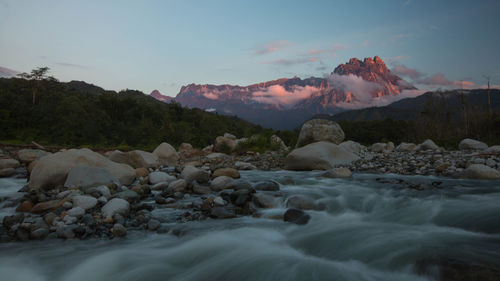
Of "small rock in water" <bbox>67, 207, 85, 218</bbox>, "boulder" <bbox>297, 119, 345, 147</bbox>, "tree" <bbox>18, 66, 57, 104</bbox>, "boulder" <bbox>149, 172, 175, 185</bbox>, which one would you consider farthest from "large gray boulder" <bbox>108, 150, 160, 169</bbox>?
"tree" <bbox>18, 66, 57, 104</bbox>

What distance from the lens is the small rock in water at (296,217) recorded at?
14.6ft

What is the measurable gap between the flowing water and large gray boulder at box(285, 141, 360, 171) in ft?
13.9

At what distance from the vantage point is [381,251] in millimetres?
3430

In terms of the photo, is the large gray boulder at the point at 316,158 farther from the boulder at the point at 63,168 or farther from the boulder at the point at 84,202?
the boulder at the point at 84,202

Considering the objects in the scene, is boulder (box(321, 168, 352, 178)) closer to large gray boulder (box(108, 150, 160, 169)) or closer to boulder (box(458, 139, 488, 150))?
large gray boulder (box(108, 150, 160, 169))

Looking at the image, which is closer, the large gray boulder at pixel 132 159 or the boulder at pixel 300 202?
the boulder at pixel 300 202

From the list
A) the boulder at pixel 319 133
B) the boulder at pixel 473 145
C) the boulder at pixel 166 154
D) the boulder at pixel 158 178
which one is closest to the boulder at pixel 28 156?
the boulder at pixel 166 154

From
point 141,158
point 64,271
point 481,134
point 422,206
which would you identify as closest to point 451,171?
point 422,206

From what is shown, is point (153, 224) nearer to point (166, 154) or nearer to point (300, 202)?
point (300, 202)

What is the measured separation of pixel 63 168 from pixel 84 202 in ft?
8.04

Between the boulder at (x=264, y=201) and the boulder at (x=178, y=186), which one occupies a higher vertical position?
the boulder at (x=178, y=186)

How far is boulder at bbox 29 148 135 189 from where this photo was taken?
6.13 meters

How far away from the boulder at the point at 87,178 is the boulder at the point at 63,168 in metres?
0.43

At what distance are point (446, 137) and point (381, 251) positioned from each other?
59.8ft
